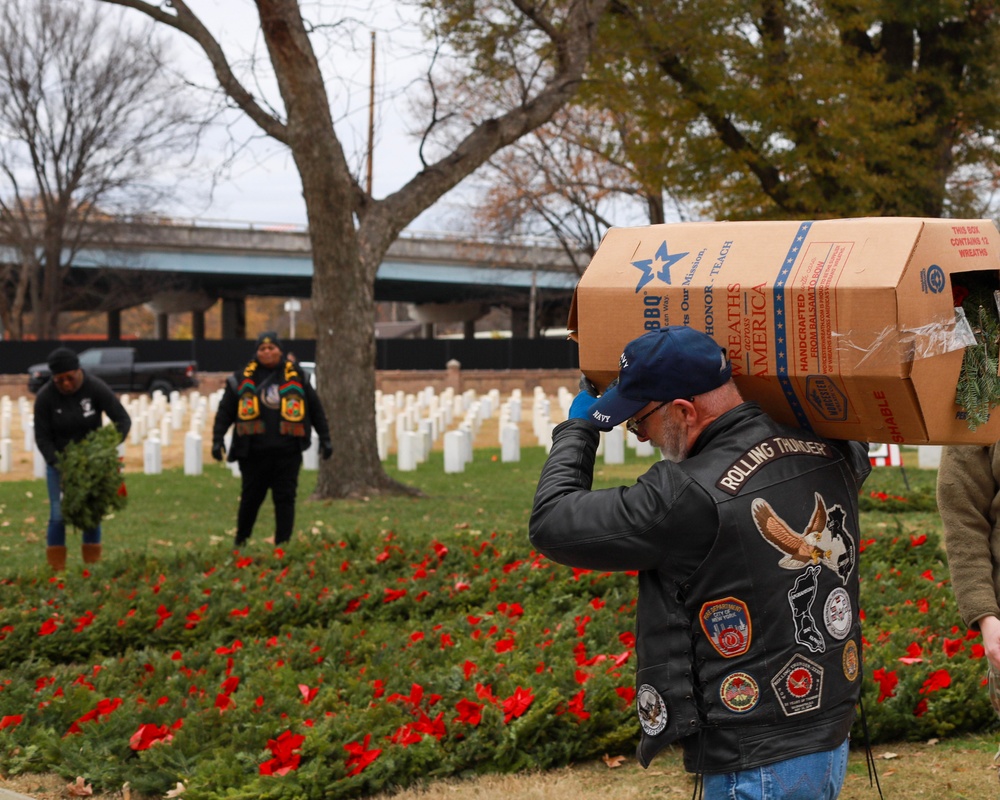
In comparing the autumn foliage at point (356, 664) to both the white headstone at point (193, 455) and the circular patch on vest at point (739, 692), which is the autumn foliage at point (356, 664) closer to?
the circular patch on vest at point (739, 692)

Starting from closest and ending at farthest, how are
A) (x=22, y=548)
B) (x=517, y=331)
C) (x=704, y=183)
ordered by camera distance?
(x=22, y=548)
(x=704, y=183)
(x=517, y=331)

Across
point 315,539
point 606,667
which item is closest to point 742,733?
point 606,667

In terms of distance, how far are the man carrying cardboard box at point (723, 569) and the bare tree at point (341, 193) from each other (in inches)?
437

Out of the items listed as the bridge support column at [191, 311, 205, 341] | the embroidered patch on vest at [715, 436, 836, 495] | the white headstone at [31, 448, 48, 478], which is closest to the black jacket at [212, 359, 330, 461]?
the embroidered patch on vest at [715, 436, 836, 495]

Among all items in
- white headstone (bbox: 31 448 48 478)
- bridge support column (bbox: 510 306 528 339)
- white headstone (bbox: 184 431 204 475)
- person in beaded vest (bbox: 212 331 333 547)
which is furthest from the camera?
bridge support column (bbox: 510 306 528 339)

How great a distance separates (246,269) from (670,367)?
48.1m

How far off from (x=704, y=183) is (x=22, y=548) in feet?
41.3

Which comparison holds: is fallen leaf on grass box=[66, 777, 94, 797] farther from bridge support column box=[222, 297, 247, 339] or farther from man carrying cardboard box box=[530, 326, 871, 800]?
bridge support column box=[222, 297, 247, 339]

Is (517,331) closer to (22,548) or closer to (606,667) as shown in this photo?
(22,548)

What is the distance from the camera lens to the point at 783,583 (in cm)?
251

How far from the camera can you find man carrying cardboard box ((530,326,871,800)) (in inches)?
97.7

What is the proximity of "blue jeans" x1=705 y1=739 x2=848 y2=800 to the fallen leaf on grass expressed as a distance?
10.2 feet

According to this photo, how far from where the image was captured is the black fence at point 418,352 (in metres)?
49.0

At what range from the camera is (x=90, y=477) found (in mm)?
8852
